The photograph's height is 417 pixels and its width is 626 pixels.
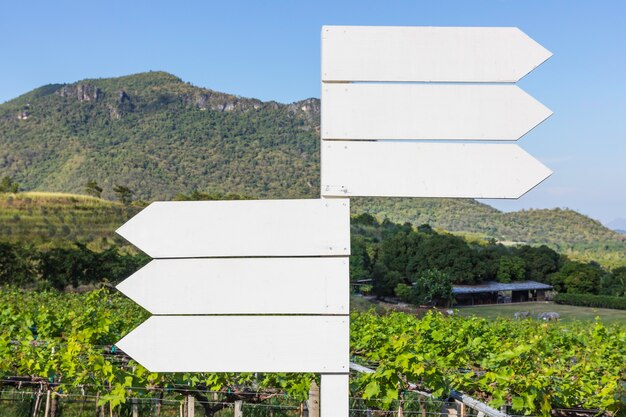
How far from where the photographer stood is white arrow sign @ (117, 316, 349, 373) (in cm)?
230

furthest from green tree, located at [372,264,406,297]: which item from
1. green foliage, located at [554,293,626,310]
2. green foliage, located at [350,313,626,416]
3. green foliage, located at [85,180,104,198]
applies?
green foliage, located at [350,313,626,416]

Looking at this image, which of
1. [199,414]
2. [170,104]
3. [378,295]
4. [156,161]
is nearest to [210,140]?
[156,161]

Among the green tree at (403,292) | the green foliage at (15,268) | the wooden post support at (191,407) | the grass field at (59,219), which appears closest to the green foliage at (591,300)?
the green tree at (403,292)

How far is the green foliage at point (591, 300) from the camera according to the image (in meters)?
44.1

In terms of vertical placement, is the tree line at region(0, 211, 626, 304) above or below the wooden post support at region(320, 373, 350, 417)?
above

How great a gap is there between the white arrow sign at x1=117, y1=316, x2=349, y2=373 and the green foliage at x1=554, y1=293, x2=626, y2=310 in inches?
1823

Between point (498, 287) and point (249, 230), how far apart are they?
48.7 m

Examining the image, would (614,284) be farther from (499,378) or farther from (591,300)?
(499,378)

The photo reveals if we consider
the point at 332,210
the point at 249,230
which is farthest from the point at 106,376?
the point at 332,210

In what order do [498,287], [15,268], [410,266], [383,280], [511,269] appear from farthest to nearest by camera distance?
1. [511,269]
2. [498,287]
3. [410,266]
4. [383,280]
5. [15,268]

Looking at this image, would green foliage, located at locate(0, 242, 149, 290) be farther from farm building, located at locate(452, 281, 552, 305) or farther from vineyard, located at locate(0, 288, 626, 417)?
vineyard, located at locate(0, 288, 626, 417)

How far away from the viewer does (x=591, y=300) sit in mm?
46812

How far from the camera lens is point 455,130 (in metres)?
2.36

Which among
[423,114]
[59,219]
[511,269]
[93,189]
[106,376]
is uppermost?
[93,189]
